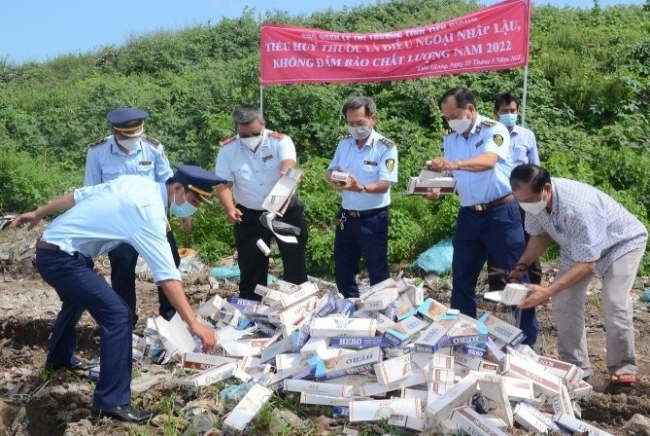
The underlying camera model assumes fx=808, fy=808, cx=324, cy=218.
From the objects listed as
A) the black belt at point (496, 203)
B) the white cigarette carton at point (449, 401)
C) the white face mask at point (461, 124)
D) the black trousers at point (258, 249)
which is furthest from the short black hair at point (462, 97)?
the white cigarette carton at point (449, 401)

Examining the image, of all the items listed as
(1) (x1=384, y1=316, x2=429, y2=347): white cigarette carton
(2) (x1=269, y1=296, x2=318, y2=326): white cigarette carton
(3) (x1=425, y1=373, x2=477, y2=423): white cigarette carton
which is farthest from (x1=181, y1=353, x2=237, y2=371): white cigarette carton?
(3) (x1=425, y1=373, x2=477, y2=423): white cigarette carton

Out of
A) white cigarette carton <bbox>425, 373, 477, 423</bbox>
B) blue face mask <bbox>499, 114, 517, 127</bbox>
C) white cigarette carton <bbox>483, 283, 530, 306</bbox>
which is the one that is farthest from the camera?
blue face mask <bbox>499, 114, 517, 127</bbox>

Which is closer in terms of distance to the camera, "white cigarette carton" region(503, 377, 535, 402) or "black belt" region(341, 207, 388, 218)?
"white cigarette carton" region(503, 377, 535, 402)

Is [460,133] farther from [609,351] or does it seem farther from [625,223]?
[609,351]

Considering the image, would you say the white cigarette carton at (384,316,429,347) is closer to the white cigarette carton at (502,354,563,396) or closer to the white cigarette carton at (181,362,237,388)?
the white cigarette carton at (502,354,563,396)

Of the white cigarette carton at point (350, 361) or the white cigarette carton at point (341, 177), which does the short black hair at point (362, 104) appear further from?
the white cigarette carton at point (350, 361)

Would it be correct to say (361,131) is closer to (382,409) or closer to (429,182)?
(429,182)

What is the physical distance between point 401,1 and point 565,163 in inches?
399

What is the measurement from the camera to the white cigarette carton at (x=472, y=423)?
4.12 metres

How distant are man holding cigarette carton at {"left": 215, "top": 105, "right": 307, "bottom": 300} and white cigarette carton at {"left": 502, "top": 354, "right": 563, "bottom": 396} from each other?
2.36 metres

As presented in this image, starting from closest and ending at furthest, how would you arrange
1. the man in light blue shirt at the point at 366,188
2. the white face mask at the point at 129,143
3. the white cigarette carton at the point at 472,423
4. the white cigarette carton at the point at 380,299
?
the white cigarette carton at the point at 472,423, the white cigarette carton at the point at 380,299, the white face mask at the point at 129,143, the man in light blue shirt at the point at 366,188

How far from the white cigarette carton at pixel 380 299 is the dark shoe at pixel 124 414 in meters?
1.69

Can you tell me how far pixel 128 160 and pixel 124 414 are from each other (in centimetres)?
238

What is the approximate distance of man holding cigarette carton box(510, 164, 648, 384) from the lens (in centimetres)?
493
